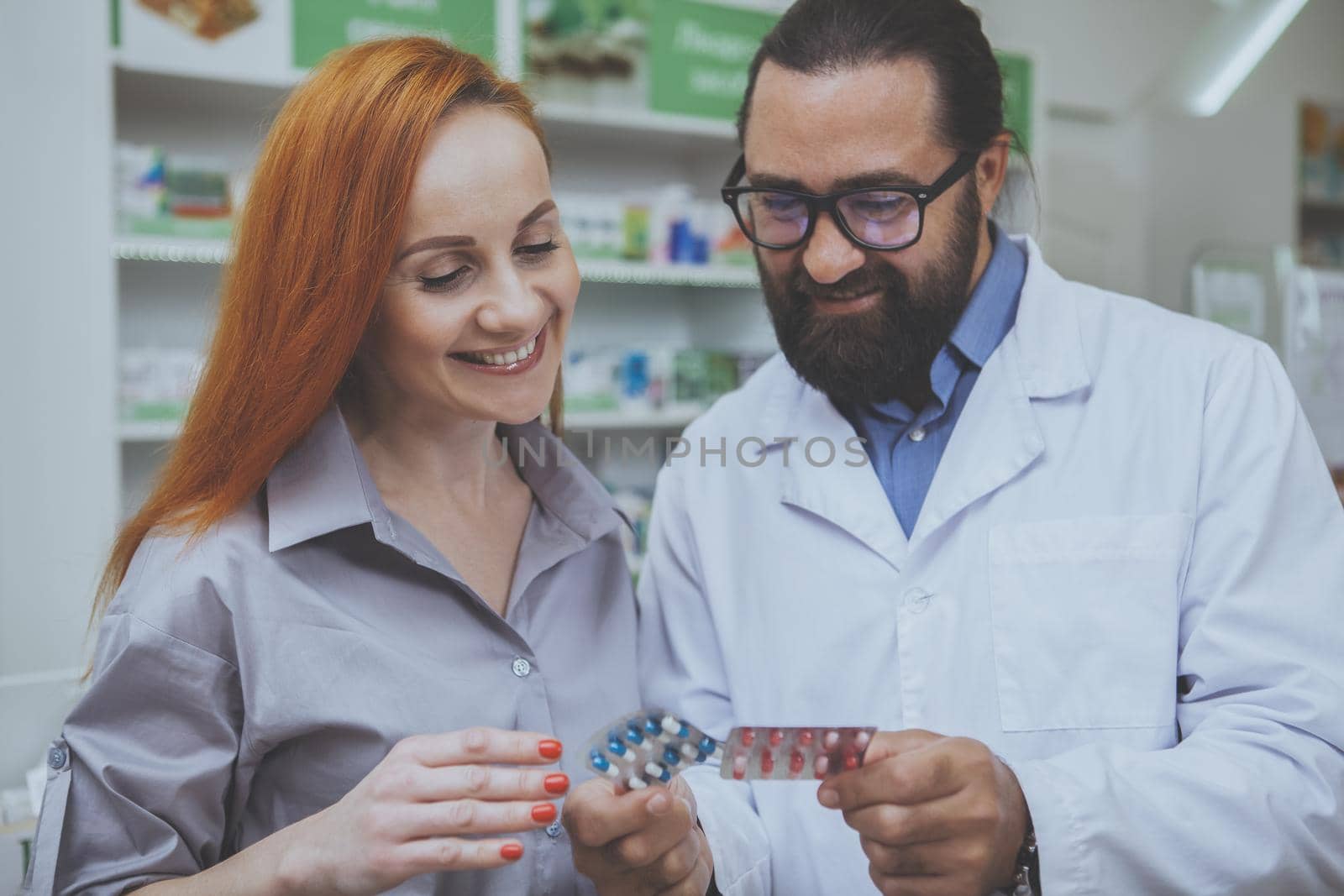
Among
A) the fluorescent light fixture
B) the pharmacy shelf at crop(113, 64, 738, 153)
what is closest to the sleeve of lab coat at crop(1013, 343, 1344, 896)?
the pharmacy shelf at crop(113, 64, 738, 153)

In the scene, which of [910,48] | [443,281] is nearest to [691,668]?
[443,281]

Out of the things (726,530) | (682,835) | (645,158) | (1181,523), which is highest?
(645,158)

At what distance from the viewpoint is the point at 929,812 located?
41.0 inches

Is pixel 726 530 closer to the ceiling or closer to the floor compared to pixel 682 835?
closer to the ceiling

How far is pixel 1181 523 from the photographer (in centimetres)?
133

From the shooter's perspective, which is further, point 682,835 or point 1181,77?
point 1181,77

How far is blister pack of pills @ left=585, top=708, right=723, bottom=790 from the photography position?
1046 millimetres

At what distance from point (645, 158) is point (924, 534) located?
2.78m

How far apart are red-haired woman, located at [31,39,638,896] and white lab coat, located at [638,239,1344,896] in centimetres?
28

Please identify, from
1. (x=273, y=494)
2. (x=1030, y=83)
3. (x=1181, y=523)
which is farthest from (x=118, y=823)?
(x=1030, y=83)

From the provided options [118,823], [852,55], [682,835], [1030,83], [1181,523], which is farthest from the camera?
[1030,83]

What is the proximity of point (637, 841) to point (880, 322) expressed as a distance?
754mm

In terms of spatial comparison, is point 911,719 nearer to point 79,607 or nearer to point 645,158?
point 79,607

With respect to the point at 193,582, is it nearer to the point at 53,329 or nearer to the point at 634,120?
the point at 53,329
